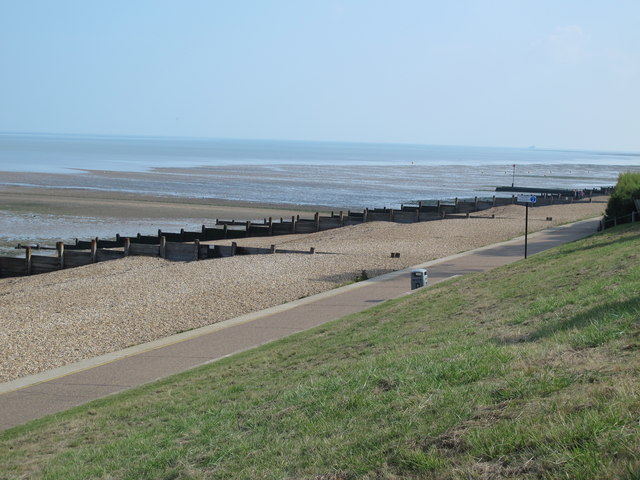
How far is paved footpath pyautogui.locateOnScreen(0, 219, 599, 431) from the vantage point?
10.9 meters

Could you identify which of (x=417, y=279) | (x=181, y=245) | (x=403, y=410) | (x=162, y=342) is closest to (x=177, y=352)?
(x=162, y=342)

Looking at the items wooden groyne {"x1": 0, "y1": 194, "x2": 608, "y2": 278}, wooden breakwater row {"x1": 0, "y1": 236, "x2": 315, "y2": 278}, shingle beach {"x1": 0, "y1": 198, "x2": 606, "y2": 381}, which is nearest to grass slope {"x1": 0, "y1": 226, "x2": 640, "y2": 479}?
shingle beach {"x1": 0, "y1": 198, "x2": 606, "y2": 381}

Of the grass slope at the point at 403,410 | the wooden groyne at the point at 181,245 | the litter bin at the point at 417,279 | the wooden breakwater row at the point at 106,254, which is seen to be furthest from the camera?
the wooden groyne at the point at 181,245

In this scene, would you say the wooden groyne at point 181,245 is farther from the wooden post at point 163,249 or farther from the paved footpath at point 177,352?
the paved footpath at point 177,352

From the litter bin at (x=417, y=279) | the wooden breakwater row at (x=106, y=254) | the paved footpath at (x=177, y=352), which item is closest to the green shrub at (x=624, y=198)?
the paved footpath at (x=177, y=352)

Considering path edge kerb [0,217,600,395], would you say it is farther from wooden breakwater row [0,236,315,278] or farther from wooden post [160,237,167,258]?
wooden post [160,237,167,258]

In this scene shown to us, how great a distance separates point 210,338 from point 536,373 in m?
8.79

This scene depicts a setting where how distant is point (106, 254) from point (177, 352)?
16.2 meters

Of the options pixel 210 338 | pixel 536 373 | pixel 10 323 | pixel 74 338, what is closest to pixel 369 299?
pixel 210 338

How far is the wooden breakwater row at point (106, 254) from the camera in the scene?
91.4 ft

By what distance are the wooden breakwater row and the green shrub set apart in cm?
1101

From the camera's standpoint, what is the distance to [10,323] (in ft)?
56.5

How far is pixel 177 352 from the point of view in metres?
13.4

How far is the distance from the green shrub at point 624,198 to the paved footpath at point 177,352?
9.50 metres
